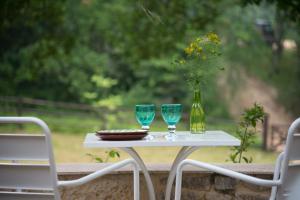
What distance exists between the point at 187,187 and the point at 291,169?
38.5 inches

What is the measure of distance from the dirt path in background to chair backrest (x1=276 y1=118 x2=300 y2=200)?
1444cm

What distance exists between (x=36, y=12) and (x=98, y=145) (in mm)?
8608

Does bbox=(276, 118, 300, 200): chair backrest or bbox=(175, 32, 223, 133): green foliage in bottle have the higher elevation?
bbox=(175, 32, 223, 133): green foliage in bottle

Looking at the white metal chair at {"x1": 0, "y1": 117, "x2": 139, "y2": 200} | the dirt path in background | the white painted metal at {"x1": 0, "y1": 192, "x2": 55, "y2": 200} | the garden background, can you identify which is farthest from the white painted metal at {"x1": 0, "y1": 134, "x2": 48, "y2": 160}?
the dirt path in background

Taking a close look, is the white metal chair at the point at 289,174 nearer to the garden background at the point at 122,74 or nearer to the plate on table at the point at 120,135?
the plate on table at the point at 120,135

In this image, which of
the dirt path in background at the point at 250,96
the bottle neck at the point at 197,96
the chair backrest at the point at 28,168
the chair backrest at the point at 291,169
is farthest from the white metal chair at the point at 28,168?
the dirt path in background at the point at 250,96

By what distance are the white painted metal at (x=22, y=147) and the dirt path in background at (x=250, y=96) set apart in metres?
14.7

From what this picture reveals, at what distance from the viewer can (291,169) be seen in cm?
207

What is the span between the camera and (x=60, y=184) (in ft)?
6.71

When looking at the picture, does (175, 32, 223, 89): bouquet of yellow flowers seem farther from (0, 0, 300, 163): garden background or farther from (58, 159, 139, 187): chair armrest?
(0, 0, 300, 163): garden background

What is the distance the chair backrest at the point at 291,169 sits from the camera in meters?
2.00

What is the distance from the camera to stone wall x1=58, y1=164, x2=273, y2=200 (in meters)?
2.96

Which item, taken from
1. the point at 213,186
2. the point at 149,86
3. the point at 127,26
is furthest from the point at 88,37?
the point at 213,186

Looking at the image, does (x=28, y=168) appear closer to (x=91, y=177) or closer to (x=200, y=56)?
(x=91, y=177)
